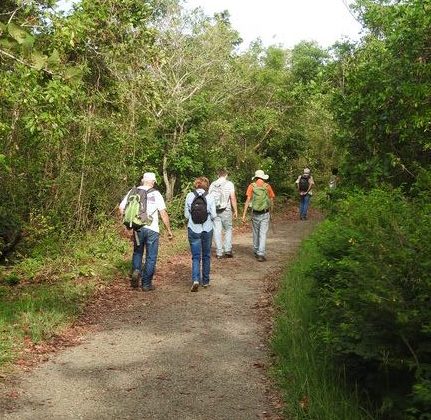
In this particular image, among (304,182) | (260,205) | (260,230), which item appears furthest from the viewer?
(304,182)

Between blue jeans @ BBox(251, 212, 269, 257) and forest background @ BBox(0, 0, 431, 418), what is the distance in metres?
1.26

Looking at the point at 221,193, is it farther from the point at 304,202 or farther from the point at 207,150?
the point at 304,202

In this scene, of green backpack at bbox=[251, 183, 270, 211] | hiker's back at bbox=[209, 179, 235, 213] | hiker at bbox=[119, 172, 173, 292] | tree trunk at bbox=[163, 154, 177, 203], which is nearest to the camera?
hiker at bbox=[119, 172, 173, 292]

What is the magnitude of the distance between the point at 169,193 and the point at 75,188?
5.67 meters

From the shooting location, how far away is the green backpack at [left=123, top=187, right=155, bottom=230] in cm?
881

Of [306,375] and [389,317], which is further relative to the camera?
[306,375]

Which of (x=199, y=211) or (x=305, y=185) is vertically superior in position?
(x=305, y=185)

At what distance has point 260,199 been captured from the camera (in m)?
11.8

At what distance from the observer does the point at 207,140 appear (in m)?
18.6

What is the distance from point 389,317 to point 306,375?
1.57m

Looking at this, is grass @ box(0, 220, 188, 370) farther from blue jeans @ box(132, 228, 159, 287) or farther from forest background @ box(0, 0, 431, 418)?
blue jeans @ box(132, 228, 159, 287)

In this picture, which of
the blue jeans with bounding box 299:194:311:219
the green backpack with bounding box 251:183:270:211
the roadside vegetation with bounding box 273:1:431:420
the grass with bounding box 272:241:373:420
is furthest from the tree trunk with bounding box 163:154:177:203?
the grass with bounding box 272:241:373:420

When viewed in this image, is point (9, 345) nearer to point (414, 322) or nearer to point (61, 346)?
point (61, 346)

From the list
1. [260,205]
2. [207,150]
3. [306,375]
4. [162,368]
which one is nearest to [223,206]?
[260,205]
